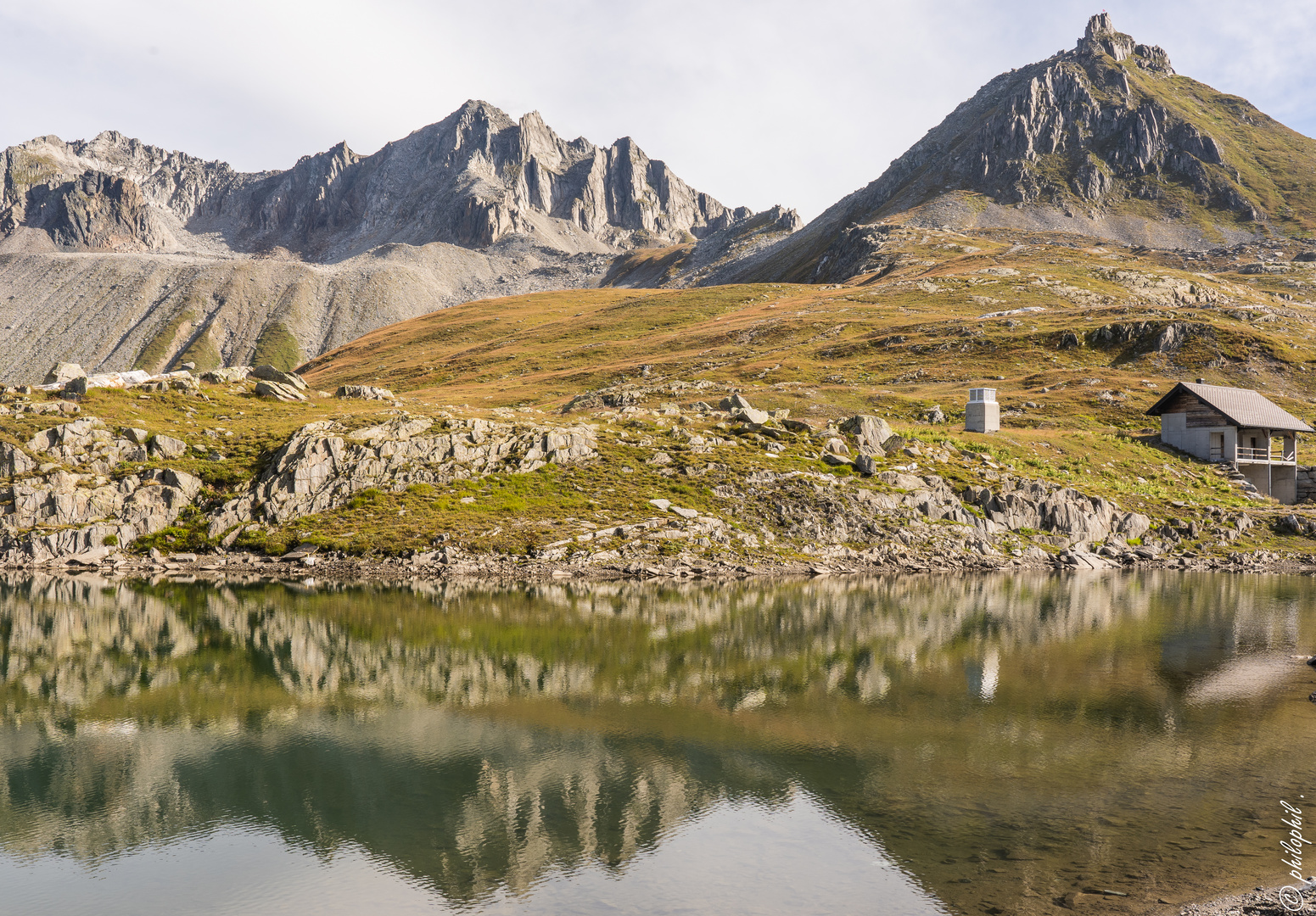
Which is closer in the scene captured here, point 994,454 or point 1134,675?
point 1134,675

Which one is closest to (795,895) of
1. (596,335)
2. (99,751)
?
(99,751)

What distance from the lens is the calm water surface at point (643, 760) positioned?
16016 millimetres

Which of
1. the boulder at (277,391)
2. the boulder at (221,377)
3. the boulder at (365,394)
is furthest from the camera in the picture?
the boulder at (365,394)

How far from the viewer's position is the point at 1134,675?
103ft

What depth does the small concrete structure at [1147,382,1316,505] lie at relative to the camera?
77125 millimetres

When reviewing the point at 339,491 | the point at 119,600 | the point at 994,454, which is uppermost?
the point at 994,454

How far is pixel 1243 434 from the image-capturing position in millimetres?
78250

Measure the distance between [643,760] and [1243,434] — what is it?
8205 cm

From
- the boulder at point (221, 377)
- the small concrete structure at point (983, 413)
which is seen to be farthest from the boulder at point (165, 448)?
the small concrete structure at point (983, 413)

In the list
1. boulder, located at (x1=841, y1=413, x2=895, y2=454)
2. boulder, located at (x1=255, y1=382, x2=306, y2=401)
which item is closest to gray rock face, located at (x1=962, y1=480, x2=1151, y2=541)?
boulder, located at (x1=841, y1=413, x2=895, y2=454)

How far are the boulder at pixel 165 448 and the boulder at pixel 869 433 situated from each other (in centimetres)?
5915

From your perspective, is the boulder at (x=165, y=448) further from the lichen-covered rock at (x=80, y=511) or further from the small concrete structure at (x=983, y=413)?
the small concrete structure at (x=983, y=413)

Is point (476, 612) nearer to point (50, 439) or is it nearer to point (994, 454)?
point (50, 439)

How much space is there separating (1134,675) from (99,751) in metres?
37.0
